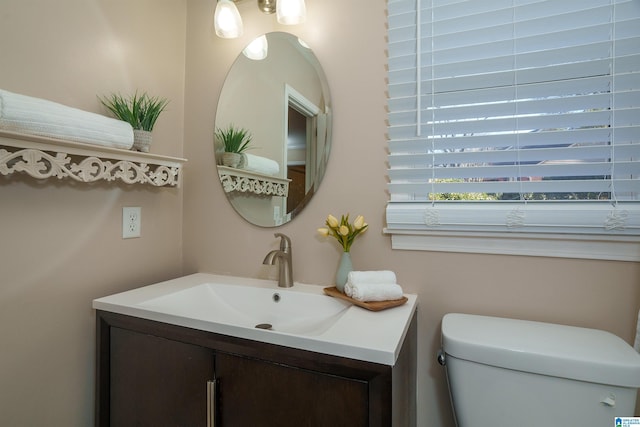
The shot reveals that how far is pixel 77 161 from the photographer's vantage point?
1.01m

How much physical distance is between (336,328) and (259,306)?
445mm

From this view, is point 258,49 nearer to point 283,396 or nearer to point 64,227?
point 64,227

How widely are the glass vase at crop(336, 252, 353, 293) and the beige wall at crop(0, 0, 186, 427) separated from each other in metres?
0.79

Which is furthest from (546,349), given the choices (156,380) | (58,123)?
(58,123)

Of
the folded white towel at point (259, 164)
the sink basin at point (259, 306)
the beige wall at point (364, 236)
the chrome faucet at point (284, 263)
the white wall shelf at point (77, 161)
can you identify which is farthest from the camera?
the folded white towel at point (259, 164)

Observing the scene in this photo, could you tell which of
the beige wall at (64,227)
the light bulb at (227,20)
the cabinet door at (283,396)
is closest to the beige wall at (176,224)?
the beige wall at (64,227)

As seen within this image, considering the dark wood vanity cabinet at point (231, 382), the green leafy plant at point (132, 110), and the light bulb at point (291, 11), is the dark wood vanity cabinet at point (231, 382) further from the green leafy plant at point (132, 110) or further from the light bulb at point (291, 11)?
the light bulb at point (291, 11)

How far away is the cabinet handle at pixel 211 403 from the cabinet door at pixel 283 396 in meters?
0.01

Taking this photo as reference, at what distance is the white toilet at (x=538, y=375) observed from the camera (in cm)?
70

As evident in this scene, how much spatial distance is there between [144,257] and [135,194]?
25 cm

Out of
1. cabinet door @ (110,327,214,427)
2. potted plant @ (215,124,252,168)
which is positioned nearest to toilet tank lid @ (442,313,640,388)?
cabinet door @ (110,327,214,427)

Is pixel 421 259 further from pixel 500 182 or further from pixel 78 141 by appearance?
pixel 78 141

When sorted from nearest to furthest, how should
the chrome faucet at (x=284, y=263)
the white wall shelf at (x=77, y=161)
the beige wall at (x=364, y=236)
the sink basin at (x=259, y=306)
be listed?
the white wall shelf at (x=77, y=161), the beige wall at (x=364, y=236), the sink basin at (x=259, y=306), the chrome faucet at (x=284, y=263)

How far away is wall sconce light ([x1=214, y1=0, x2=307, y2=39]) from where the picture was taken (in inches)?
43.1
